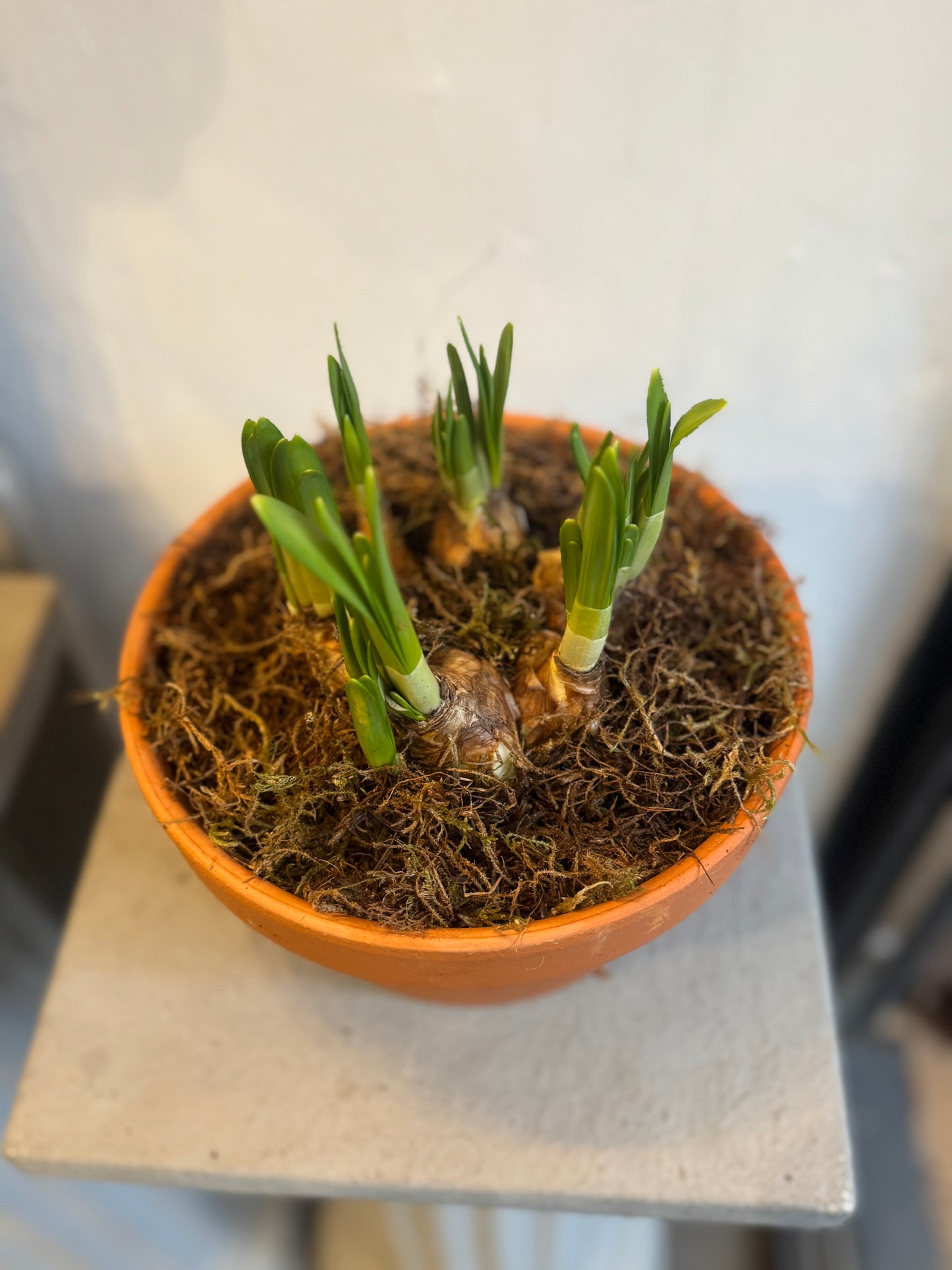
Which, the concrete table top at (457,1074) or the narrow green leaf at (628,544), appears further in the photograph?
the concrete table top at (457,1074)

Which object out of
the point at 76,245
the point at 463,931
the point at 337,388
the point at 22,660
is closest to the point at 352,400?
the point at 337,388

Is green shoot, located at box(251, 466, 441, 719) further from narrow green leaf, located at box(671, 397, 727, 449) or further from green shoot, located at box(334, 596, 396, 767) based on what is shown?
narrow green leaf, located at box(671, 397, 727, 449)

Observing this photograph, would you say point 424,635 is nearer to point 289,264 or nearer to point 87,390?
point 289,264

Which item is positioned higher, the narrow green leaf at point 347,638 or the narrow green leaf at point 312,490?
the narrow green leaf at point 312,490

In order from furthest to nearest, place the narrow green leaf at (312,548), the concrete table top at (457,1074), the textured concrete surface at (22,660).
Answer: the textured concrete surface at (22,660), the concrete table top at (457,1074), the narrow green leaf at (312,548)

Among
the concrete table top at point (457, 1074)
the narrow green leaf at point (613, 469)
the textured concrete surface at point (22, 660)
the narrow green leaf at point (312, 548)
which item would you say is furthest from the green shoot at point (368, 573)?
the textured concrete surface at point (22, 660)

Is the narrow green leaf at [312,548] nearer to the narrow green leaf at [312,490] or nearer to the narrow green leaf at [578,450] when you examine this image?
the narrow green leaf at [312,490]
